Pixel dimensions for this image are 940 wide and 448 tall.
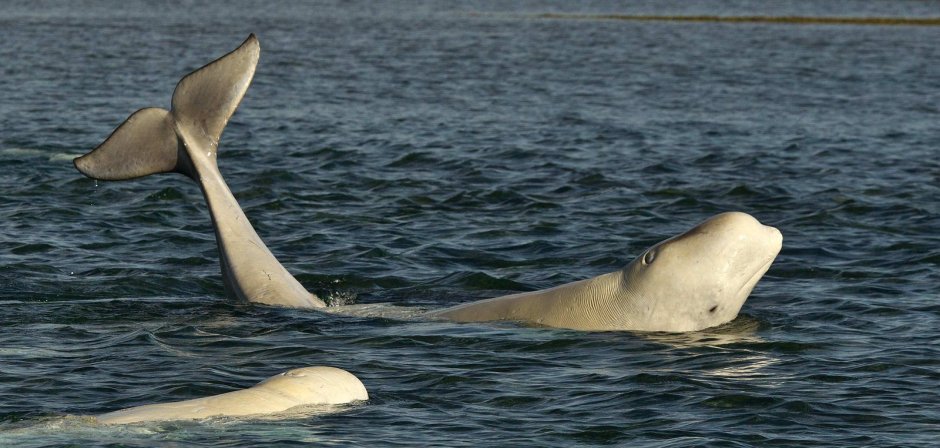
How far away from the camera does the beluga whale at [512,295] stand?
13.9m

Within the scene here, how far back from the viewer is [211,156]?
54.2 feet

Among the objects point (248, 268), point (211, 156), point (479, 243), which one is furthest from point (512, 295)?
point (479, 243)

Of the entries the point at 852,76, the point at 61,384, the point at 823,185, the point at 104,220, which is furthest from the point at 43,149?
the point at 852,76

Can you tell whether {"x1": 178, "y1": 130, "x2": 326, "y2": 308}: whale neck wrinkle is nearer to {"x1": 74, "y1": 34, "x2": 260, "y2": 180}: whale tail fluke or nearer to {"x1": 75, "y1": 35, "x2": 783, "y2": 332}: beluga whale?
{"x1": 75, "y1": 35, "x2": 783, "y2": 332}: beluga whale

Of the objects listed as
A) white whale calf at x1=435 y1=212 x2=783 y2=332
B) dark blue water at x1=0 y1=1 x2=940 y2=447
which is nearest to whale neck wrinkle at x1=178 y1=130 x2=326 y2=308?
dark blue water at x1=0 y1=1 x2=940 y2=447

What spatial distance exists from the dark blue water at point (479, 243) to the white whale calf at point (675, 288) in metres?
0.28

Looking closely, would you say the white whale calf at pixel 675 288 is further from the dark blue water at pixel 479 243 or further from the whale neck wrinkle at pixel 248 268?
the whale neck wrinkle at pixel 248 268

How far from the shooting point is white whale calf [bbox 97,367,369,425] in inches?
407

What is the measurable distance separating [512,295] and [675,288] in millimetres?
1780

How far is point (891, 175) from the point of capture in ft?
83.5

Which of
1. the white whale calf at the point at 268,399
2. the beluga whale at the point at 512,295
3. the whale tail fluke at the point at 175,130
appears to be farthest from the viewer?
the whale tail fluke at the point at 175,130

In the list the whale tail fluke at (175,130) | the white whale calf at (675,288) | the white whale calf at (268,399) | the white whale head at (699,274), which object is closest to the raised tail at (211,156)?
the whale tail fluke at (175,130)

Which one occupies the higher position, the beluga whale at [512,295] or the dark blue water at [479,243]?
the beluga whale at [512,295]

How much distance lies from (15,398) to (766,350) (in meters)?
6.54
